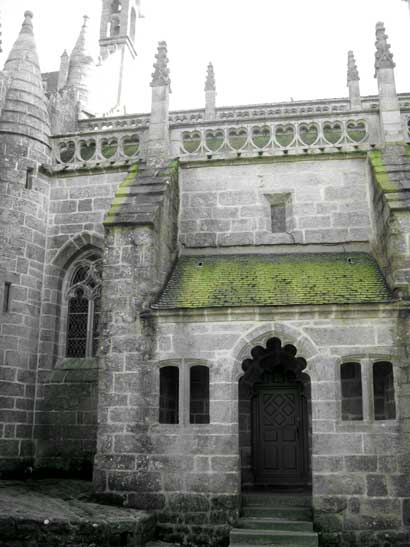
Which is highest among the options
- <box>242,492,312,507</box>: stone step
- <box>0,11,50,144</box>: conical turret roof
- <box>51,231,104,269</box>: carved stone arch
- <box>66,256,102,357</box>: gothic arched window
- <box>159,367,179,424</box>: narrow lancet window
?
<box>0,11,50,144</box>: conical turret roof

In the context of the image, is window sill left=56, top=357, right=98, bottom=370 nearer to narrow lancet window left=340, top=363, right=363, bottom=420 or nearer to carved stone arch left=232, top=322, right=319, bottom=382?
carved stone arch left=232, top=322, right=319, bottom=382

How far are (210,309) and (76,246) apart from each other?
15.3 feet

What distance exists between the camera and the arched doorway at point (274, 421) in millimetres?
12352

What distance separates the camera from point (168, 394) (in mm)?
11578

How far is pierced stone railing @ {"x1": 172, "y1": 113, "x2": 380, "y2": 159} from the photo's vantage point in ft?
44.9

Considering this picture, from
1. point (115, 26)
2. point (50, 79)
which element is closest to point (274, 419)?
point (50, 79)

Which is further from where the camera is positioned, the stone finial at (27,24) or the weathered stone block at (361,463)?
the stone finial at (27,24)

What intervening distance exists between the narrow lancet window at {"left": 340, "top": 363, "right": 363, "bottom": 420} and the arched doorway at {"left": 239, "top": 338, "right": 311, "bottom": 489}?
88cm

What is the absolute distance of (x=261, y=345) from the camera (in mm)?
10836

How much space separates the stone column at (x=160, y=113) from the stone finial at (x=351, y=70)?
9.97 metres

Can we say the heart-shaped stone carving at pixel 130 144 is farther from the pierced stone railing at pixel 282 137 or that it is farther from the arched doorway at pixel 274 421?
the arched doorway at pixel 274 421

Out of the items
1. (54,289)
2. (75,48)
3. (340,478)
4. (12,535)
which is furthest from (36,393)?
(75,48)

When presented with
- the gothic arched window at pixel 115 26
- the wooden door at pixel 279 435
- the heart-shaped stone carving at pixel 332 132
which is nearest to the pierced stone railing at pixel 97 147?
the heart-shaped stone carving at pixel 332 132

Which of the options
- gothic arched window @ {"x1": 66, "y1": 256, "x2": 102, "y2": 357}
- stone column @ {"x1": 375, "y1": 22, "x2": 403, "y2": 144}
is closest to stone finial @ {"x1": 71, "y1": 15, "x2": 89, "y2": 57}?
gothic arched window @ {"x1": 66, "y1": 256, "x2": 102, "y2": 357}
